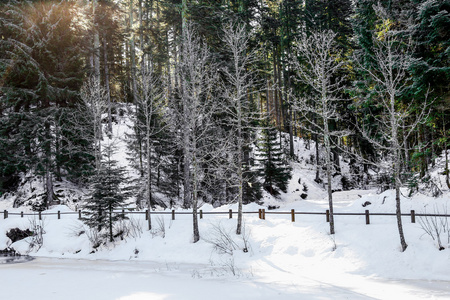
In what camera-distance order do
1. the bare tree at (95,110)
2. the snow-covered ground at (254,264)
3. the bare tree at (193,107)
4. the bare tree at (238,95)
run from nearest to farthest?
the snow-covered ground at (254,264) < the bare tree at (238,95) < the bare tree at (193,107) < the bare tree at (95,110)

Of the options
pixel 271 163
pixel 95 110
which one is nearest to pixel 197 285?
pixel 95 110

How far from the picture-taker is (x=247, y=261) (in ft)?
43.6

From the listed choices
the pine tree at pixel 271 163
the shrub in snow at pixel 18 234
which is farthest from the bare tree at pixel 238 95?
the shrub in snow at pixel 18 234

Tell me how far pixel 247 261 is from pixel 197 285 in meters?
4.04

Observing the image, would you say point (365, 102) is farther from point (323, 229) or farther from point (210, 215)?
point (210, 215)

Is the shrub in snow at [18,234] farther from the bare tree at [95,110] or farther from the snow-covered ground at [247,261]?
the bare tree at [95,110]

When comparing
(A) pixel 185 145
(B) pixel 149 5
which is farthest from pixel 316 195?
(B) pixel 149 5

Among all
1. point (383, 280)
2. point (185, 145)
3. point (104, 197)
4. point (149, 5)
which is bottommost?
point (383, 280)

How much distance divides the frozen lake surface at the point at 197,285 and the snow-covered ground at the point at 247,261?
4 cm

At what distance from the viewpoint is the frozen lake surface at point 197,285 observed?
8586mm

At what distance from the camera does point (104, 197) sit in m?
16.8

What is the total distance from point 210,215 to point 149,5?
98.5 feet

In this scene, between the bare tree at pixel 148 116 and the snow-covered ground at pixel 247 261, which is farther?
the bare tree at pixel 148 116

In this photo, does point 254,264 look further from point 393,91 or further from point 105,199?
point 105,199
